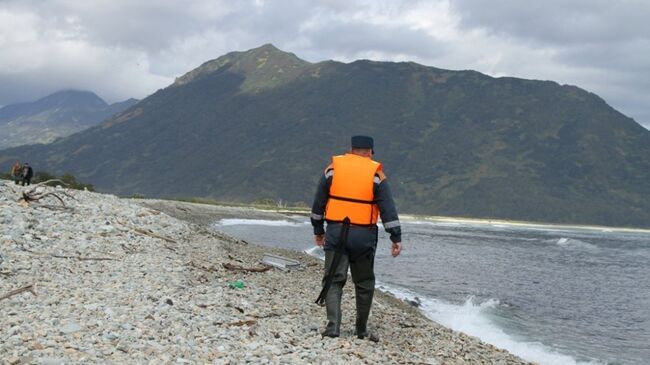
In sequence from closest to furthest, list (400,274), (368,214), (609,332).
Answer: (368,214), (609,332), (400,274)

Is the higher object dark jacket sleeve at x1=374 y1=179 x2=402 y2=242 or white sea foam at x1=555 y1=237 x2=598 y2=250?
dark jacket sleeve at x1=374 y1=179 x2=402 y2=242

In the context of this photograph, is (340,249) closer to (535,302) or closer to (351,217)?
(351,217)

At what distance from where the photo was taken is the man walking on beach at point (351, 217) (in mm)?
8133

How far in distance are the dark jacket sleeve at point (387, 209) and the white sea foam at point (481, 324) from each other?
7.46 metres

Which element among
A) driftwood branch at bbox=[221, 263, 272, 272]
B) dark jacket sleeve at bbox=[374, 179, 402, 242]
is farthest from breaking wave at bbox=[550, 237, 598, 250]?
dark jacket sleeve at bbox=[374, 179, 402, 242]

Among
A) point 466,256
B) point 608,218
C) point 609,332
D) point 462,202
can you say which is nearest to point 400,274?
point 609,332

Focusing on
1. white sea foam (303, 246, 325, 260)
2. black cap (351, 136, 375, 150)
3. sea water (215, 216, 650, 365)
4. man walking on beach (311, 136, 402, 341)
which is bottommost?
sea water (215, 216, 650, 365)

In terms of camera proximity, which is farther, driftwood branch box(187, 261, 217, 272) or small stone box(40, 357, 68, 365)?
driftwood branch box(187, 261, 217, 272)

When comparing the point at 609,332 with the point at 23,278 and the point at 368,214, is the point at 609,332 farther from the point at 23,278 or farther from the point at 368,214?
the point at 23,278

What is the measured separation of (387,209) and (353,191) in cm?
53

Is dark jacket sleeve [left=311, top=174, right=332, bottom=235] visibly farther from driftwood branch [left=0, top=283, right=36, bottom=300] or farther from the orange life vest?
driftwood branch [left=0, top=283, right=36, bottom=300]

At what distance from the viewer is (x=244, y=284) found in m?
11.4

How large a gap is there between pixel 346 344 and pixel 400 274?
21482mm

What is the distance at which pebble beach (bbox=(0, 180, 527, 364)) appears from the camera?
276 inches
